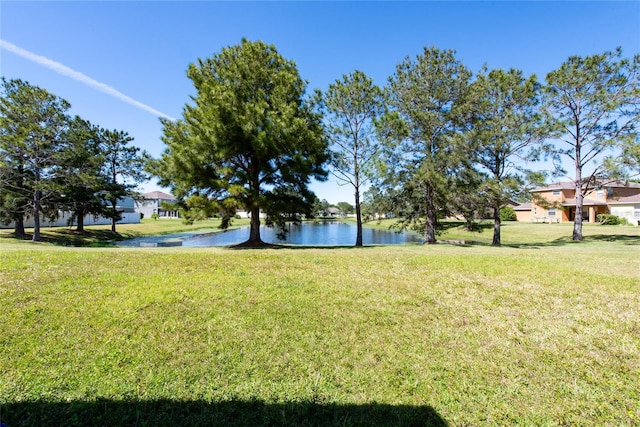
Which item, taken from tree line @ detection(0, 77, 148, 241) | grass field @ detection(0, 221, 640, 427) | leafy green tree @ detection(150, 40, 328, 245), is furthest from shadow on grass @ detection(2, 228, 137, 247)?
grass field @ detection(0, 221, 640, 427)

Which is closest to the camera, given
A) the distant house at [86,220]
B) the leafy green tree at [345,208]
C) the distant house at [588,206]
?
the distant house at [86,220]

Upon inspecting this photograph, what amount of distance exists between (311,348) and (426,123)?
13943 mm

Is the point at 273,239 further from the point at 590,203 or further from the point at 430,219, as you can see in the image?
the point at 590,203

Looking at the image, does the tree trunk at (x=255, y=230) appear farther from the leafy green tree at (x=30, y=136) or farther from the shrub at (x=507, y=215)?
the shrub at (x=507, y=215)

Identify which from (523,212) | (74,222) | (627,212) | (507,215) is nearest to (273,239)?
(74,222)

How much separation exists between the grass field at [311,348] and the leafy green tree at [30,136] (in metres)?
14.6

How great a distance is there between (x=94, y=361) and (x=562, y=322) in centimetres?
647

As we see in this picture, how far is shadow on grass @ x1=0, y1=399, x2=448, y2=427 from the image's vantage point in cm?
265

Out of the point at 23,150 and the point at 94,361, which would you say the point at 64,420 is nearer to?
the point at 94,361

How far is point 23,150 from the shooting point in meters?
16.2

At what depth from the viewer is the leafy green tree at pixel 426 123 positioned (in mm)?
14414

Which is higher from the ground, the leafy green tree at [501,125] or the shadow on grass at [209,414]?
the leafy green tree at [501,125]

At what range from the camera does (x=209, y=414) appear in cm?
275

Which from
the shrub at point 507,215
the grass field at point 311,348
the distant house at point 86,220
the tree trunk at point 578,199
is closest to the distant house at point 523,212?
the shrub at point 507,215
